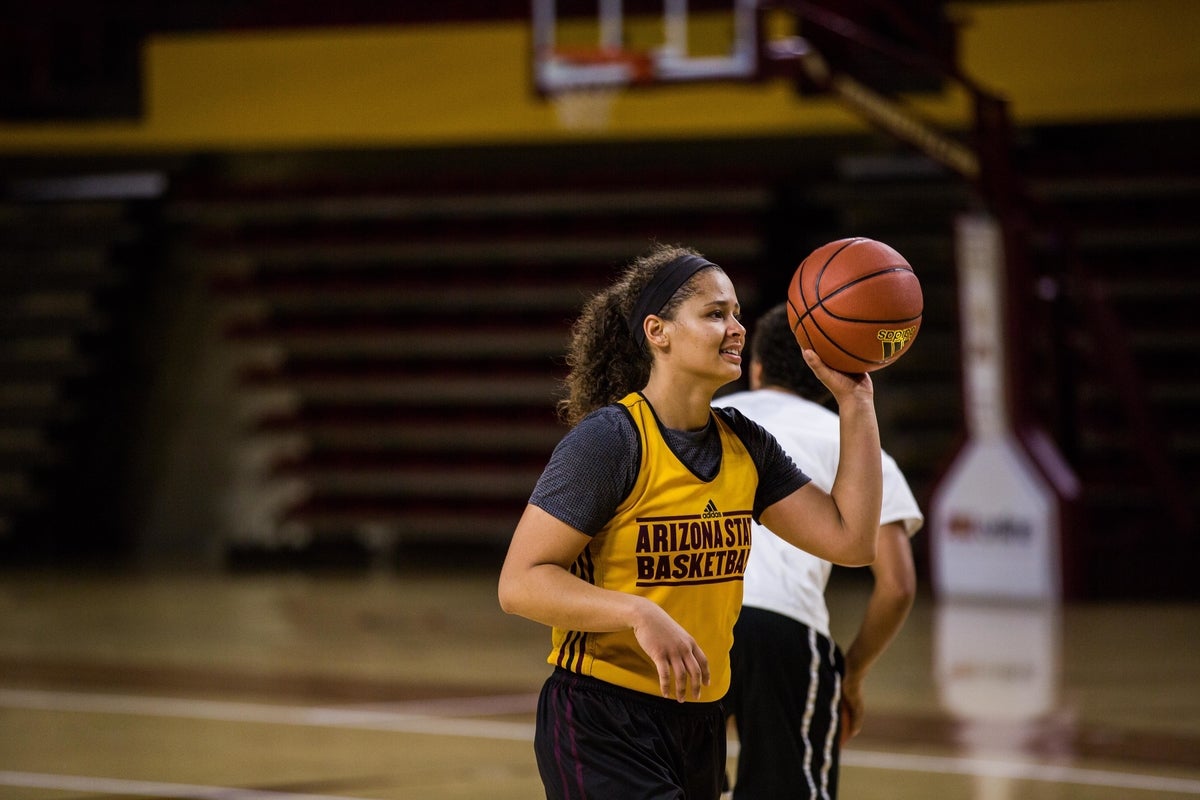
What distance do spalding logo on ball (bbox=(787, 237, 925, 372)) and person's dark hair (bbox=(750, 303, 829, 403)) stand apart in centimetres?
51

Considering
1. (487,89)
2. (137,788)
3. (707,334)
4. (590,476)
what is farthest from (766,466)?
(487,89)

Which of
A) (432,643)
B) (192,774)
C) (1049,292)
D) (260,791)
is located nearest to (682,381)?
(260,791)

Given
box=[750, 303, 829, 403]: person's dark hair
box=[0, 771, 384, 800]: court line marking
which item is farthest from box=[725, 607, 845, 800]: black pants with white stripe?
box=[0, 771, 384, 800]: court line marking

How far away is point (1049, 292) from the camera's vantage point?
1116cm

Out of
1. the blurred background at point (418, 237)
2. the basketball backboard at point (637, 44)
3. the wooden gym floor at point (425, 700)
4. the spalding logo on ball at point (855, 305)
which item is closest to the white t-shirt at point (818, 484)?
the spalding logo on ball at point (855, 305)

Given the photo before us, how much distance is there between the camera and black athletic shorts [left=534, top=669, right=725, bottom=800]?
2.95 metres

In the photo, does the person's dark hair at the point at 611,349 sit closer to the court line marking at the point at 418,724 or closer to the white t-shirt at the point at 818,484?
the white t-shirt at the point at 818,484

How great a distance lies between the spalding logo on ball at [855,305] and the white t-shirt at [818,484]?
49 centimetres

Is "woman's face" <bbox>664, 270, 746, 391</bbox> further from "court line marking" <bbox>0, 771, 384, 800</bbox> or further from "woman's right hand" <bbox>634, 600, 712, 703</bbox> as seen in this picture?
"court line marking" <bbox>0, 771, 384, 800</bbox>

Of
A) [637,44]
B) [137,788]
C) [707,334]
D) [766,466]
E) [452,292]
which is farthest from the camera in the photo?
[452,292]

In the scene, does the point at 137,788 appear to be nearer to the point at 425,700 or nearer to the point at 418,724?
the point at 418,724

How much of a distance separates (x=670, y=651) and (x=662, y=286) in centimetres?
71

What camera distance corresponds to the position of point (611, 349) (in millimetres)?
3229

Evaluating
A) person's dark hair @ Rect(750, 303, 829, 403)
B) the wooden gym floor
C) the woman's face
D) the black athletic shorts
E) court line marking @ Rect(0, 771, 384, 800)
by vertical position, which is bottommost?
the wooden gym floor
